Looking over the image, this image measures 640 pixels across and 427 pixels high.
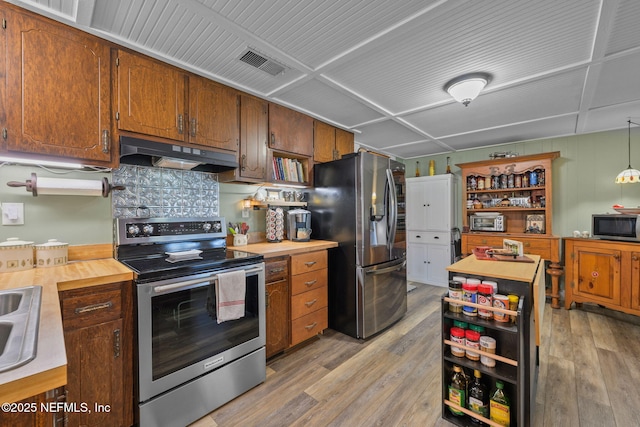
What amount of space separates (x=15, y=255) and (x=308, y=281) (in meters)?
1.98

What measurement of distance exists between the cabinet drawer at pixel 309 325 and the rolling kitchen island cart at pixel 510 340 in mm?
1274

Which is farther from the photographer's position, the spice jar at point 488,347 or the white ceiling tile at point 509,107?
the white ceiling tile at point 509,107

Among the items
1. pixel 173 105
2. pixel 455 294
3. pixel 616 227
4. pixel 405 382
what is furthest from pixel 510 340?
pixel 616 227

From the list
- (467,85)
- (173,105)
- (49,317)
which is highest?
(467,85)

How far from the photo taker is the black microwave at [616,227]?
3.10m

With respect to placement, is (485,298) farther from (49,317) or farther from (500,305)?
(49,317)

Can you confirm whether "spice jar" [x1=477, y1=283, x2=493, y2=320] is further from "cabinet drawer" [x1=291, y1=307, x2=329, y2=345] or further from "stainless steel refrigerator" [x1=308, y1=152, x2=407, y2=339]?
"cabinet drawer" [x1=291, y1=307, x2=329, y2=345]

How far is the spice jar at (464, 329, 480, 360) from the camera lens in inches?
61.6

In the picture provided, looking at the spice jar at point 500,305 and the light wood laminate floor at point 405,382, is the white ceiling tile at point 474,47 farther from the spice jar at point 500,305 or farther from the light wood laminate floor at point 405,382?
the light wood laminate floor at point 405,382

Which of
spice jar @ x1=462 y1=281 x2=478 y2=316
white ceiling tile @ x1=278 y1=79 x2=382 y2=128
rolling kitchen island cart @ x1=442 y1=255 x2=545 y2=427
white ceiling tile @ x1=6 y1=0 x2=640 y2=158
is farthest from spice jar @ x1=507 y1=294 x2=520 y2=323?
white ceiling tile @ x1=278 y1=79 x2=382 y2=128

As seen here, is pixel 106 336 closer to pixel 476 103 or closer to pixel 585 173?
pixel 476 103

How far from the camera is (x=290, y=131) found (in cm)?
288

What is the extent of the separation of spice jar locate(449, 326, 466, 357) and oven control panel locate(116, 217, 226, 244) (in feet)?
6.32

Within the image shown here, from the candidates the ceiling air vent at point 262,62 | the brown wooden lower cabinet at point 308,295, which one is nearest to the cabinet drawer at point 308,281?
the brown wooden lower cabinet at point 308,295
